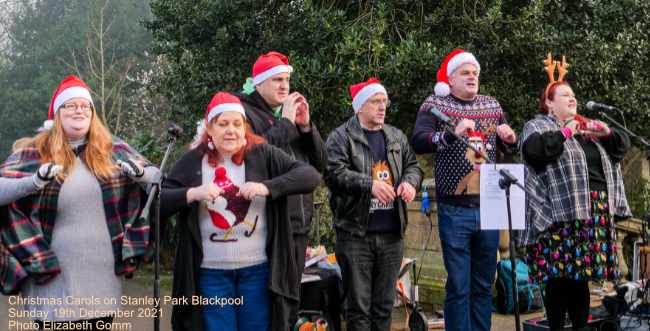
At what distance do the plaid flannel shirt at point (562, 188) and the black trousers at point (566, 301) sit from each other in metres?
0.41

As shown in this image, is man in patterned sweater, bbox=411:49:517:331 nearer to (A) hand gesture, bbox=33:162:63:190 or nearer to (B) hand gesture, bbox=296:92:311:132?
(B) hand gesture, bbox=296:92:311:132

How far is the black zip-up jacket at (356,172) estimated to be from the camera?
4.80 m

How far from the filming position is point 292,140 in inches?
175

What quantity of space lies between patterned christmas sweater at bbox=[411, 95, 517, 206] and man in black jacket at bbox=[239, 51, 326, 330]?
812mm

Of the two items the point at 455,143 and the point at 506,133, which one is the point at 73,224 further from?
the point at 506,133

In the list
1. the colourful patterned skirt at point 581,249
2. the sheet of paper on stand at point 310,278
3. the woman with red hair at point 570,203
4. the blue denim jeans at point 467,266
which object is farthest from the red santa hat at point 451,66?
the sheet of paper on stand at point 310,278

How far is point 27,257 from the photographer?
351 cm

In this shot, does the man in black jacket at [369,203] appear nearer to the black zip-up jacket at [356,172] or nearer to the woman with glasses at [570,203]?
the black zip-up jacket at [356,172]

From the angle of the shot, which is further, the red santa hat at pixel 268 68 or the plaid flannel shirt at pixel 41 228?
the red santa hat at pixel 268 68

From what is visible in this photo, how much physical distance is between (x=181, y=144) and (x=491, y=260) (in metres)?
8.87

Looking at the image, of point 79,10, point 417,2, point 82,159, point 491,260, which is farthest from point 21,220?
point 79,10

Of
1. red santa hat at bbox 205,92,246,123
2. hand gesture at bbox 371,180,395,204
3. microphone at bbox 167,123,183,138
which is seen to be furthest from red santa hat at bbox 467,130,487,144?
microphone at bbox 167,123,183,138

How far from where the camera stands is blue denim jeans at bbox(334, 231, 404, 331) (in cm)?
481

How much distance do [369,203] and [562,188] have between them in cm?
139
